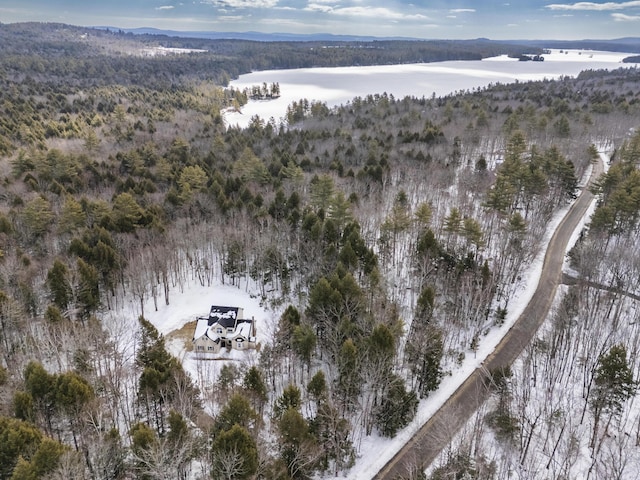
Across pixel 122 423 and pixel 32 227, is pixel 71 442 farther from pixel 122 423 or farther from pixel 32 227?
pixel 32 227

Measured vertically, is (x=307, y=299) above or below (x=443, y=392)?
above

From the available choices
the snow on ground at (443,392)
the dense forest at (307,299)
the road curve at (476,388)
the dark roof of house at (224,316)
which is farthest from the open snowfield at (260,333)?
the dark roof of house at (224,316)

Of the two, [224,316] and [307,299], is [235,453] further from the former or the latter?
[307,299]

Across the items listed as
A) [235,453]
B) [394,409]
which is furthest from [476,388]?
[235,453]

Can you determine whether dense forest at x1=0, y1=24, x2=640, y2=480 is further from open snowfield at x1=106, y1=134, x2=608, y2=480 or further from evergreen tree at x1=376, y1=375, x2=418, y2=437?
open snowfield at x1=106, y1=134, x2=608, y2=480

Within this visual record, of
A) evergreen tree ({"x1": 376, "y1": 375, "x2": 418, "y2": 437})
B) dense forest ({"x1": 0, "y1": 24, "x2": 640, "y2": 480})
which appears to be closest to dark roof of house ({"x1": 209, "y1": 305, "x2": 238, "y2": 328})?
dense forest ({"x1": 0, "y1": 24, "x2": 640, "y2": 480})

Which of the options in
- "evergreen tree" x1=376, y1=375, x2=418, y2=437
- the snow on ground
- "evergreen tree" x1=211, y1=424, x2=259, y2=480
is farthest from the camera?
"evergreen tree" x1=376, y1=375, x2=418, y2=437
